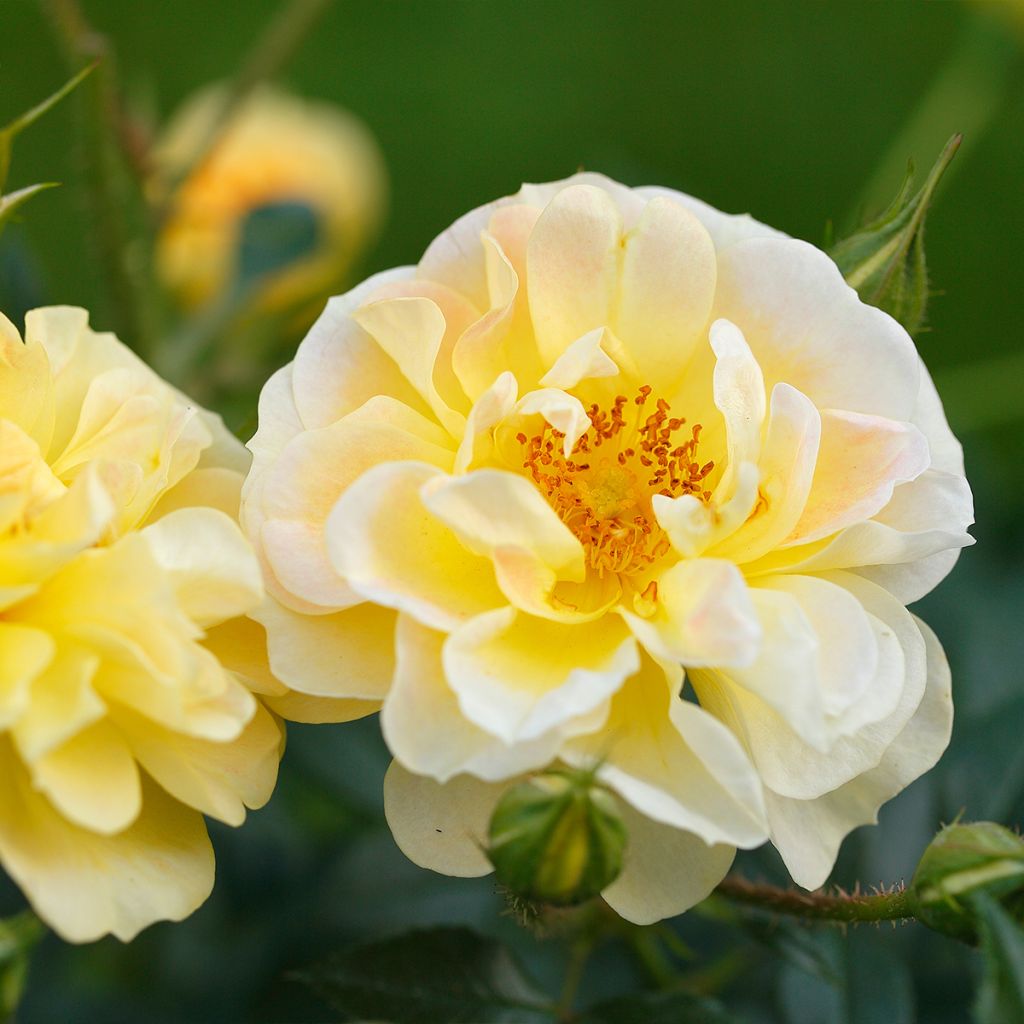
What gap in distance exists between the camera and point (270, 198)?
4.25ft

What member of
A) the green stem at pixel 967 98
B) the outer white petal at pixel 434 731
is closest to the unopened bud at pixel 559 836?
the outer white petal at pixel 434 731

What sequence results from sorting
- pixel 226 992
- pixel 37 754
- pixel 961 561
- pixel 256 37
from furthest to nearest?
pixel 256 37 → pixel 961 561 → pixel 226 992 → pixel 37 754

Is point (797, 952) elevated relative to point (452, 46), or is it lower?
elevated

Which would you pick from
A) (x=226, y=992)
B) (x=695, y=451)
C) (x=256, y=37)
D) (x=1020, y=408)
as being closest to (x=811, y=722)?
(x=695, y=451)

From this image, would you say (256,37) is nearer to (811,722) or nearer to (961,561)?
(961,561)

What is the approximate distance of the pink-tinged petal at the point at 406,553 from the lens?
548 mm

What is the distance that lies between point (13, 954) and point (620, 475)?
0.38m

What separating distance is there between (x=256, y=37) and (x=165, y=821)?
1.76 m

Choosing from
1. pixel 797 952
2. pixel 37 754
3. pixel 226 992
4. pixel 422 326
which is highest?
pixel 422 326

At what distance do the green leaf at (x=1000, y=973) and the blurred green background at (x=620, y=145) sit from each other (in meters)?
0.38

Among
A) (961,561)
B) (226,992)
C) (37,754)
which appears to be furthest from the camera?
A: (961,561)

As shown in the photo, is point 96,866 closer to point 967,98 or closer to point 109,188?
point 109,188

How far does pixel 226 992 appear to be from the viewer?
2.78ft

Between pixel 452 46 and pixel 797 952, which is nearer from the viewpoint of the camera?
pixel 797 952
